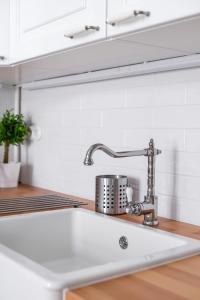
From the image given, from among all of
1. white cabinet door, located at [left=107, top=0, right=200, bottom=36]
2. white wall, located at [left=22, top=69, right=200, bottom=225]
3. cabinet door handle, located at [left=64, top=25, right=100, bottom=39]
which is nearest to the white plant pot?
white wall, located at [left=22, top=69, right=200, bottom=225]

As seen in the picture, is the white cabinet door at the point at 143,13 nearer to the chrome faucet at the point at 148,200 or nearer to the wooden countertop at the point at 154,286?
the chrome faucet at the point at 148,200

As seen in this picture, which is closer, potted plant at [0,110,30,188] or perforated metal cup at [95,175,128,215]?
perforated metal cup at [95,175,128,215]

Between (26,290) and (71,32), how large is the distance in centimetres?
72

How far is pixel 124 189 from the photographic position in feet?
4.76

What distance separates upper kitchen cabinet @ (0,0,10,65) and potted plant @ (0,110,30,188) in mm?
527

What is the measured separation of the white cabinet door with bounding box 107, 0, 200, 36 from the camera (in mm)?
881

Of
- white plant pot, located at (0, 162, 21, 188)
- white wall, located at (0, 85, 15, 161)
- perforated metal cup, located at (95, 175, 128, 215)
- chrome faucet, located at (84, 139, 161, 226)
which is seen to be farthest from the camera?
white wall, located at (0, 85, 15, 161)

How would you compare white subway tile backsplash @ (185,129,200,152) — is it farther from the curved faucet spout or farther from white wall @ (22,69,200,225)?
the curved faucet spout

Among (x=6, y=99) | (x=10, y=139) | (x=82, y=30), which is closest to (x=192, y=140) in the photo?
(x=82, y=30)

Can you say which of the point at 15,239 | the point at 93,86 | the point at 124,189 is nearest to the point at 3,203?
the point at 15,239

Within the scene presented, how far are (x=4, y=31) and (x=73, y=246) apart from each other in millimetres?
883

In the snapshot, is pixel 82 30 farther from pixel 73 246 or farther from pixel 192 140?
pixel 73 246

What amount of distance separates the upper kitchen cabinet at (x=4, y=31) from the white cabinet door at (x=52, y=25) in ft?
0.17

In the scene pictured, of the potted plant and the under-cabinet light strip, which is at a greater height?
the under-cabinet light strip
